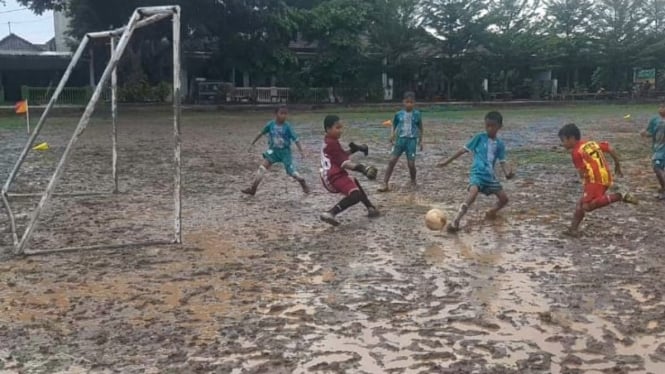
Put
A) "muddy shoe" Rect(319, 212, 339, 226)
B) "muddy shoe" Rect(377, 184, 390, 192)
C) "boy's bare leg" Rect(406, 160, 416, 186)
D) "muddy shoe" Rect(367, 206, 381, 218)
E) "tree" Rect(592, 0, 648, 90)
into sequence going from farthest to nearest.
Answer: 1. "tree" Rect(592, 0, 648, 90)
2. "boy's bare leg" Rect(406, 160, 416, 186)
3. "muddy shoe" Rect(377, 184, 390, 192)
4. "muddy shoe" Rect(367, 206, 381, 218)
5. "muddy shoe" Rect(319, 212, 339, 226)

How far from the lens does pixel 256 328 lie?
496 centimetres

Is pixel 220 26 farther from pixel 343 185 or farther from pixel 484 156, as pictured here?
pixel 484 156

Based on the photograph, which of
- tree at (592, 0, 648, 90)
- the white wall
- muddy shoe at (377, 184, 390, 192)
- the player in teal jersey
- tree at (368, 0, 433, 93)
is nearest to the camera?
the player in teal jersey

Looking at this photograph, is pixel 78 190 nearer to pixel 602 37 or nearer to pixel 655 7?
pixel 602 37

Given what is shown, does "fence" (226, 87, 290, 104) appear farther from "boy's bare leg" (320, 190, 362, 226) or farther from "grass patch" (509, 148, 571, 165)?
"boy's bare leg" (320, 190, 362, 226)

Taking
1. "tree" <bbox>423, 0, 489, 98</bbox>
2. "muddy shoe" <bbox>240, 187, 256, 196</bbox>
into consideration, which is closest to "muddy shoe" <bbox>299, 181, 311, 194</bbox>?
"muddy shoe" <bbox>240, 187, 256, 196</bbox>

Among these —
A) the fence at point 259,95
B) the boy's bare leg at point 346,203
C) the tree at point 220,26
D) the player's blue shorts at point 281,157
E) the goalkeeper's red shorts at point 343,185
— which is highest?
the tree at point 220,26

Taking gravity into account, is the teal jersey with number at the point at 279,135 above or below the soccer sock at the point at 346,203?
above

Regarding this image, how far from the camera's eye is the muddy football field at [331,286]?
176 inches

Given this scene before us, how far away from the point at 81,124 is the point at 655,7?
50.4m

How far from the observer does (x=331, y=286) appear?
5973mm

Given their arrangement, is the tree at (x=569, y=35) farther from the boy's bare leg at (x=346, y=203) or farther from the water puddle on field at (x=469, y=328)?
the water puddle on field at (x=469, y=328)

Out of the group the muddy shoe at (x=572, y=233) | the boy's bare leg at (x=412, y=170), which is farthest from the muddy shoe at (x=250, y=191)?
the muddy shoe at (x=572, y=233)

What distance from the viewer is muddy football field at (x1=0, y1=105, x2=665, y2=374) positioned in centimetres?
448
